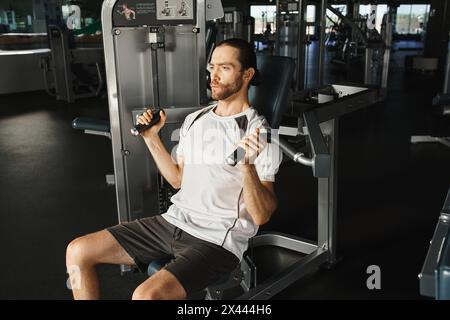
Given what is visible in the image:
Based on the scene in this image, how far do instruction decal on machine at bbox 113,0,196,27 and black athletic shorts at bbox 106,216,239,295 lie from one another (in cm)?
68

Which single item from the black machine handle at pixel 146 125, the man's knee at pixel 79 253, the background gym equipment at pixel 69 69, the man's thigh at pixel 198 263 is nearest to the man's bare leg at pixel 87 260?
the man's knee at pixel 79 253

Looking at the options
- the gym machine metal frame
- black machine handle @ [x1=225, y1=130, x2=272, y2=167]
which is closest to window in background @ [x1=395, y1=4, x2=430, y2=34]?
the gym machine metal frame

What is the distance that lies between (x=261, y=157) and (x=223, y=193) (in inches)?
6.3

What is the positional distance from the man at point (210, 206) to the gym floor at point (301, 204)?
475 millimetres

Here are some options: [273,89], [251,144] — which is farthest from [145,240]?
[273,89]

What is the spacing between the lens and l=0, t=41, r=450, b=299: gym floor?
1.89 metres

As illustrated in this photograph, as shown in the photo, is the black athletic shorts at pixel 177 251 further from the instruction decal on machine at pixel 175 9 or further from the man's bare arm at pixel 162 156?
the instruction decal on machine at pixel 175 9

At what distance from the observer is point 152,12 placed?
64.7 inches

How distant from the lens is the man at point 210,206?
1.29 meters

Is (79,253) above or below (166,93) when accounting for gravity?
below

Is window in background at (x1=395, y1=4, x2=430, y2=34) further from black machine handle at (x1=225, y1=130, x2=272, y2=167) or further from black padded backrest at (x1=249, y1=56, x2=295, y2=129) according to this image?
black machine handle at (x1=225, y1=130, x2=272, y2=167)

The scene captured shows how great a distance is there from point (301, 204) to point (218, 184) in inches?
54.7

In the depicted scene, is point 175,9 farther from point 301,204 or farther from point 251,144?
point 301,204

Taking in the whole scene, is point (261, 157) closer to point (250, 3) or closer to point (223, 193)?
point (223, 193)
